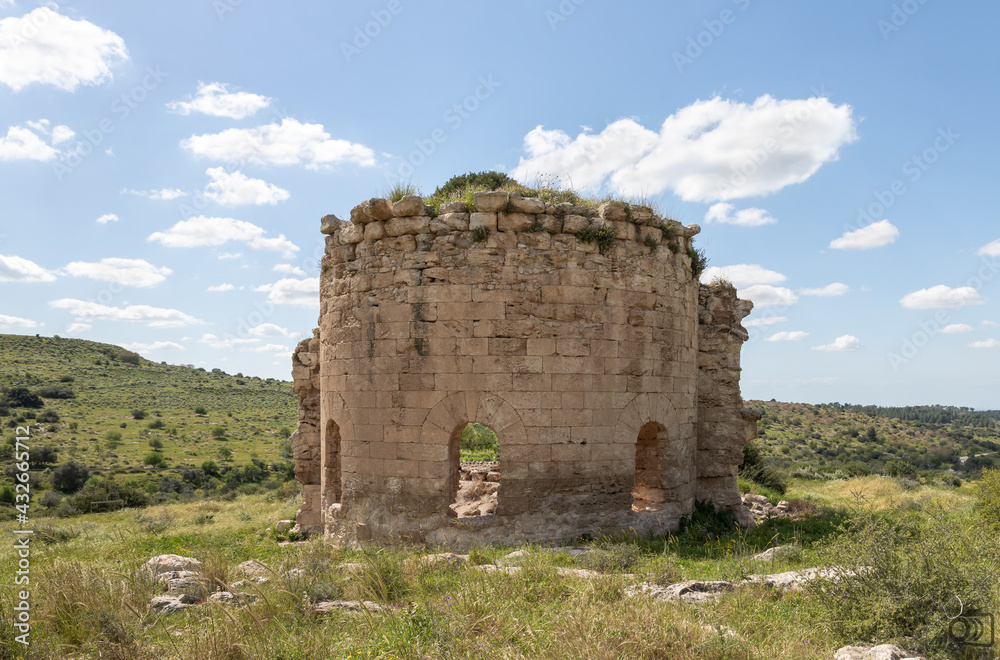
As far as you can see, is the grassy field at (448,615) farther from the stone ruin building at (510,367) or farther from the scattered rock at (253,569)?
the stone ruin building at (510,367)

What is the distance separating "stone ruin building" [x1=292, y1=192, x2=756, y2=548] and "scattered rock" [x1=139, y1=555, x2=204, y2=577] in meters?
2.33

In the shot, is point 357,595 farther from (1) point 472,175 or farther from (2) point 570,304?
(1) point 472,175

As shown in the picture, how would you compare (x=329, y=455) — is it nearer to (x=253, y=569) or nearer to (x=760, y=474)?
(x=253, y=569)

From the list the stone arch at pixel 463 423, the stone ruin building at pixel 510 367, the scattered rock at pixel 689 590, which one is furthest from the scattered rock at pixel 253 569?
the scattered rock at pixel 689 590

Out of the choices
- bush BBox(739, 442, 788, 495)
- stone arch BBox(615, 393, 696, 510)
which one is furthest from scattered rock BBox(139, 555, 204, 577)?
bush BBox(739, 442, 788, 495)

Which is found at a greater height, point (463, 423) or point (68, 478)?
point (463, 423)

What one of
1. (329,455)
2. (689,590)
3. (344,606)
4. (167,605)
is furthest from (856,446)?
(167,605)

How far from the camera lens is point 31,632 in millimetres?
4500

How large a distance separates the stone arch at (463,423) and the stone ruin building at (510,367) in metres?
0.02

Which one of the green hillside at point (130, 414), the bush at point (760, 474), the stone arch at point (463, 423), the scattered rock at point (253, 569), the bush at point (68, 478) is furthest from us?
the green hillside at point (130, 414)

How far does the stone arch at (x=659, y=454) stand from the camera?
830 centimetres

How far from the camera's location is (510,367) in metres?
7.62

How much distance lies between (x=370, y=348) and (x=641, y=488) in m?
4.51

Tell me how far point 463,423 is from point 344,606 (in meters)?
3.16
